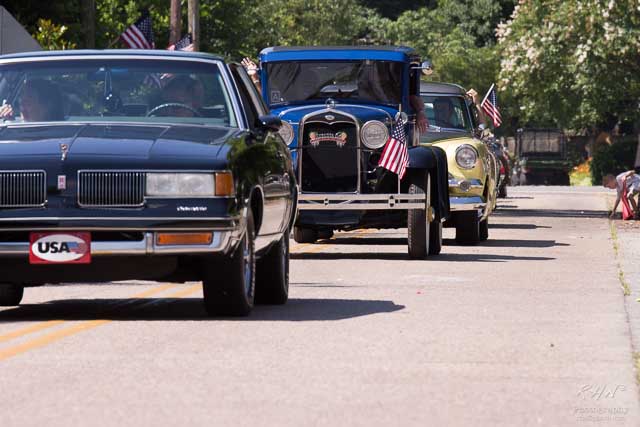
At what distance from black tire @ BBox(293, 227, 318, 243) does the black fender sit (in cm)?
273

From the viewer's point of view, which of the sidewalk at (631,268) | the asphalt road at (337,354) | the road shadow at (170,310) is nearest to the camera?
the asphalt road at (337,354)

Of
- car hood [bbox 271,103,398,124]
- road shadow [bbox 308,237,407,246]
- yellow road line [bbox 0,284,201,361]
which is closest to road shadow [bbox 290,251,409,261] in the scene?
car hood [bbox 271,103,398,124]

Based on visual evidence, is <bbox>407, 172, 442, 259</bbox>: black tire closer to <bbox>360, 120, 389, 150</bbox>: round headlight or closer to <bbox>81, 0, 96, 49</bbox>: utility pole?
<bbox>360, 120, 389, 150</bbox>: round headlight

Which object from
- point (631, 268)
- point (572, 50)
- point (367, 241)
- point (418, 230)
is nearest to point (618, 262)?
point (631, 268)

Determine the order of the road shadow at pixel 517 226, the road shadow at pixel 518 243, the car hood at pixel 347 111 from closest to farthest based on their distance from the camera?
the car hood at pixel 347 111 < the road shadow at pixel 518 243 < the road shadow at pixel 517 226

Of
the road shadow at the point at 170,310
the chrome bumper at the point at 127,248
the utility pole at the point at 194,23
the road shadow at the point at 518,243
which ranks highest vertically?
the utility pole at the point at 194,23

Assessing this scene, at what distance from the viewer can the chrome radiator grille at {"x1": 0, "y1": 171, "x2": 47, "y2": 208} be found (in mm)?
10672

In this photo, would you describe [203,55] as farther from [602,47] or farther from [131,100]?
[602,47]

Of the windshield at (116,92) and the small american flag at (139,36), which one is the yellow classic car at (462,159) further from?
the windshield at (116,92)

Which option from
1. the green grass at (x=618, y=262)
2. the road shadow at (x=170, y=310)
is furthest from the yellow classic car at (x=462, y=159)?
the road shadow at (x=170, y=310)

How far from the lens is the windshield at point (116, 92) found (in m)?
12.0

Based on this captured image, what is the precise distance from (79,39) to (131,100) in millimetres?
23689

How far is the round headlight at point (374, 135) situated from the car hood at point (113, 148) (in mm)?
7253

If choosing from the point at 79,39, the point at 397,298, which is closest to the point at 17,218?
the point at 397,298
